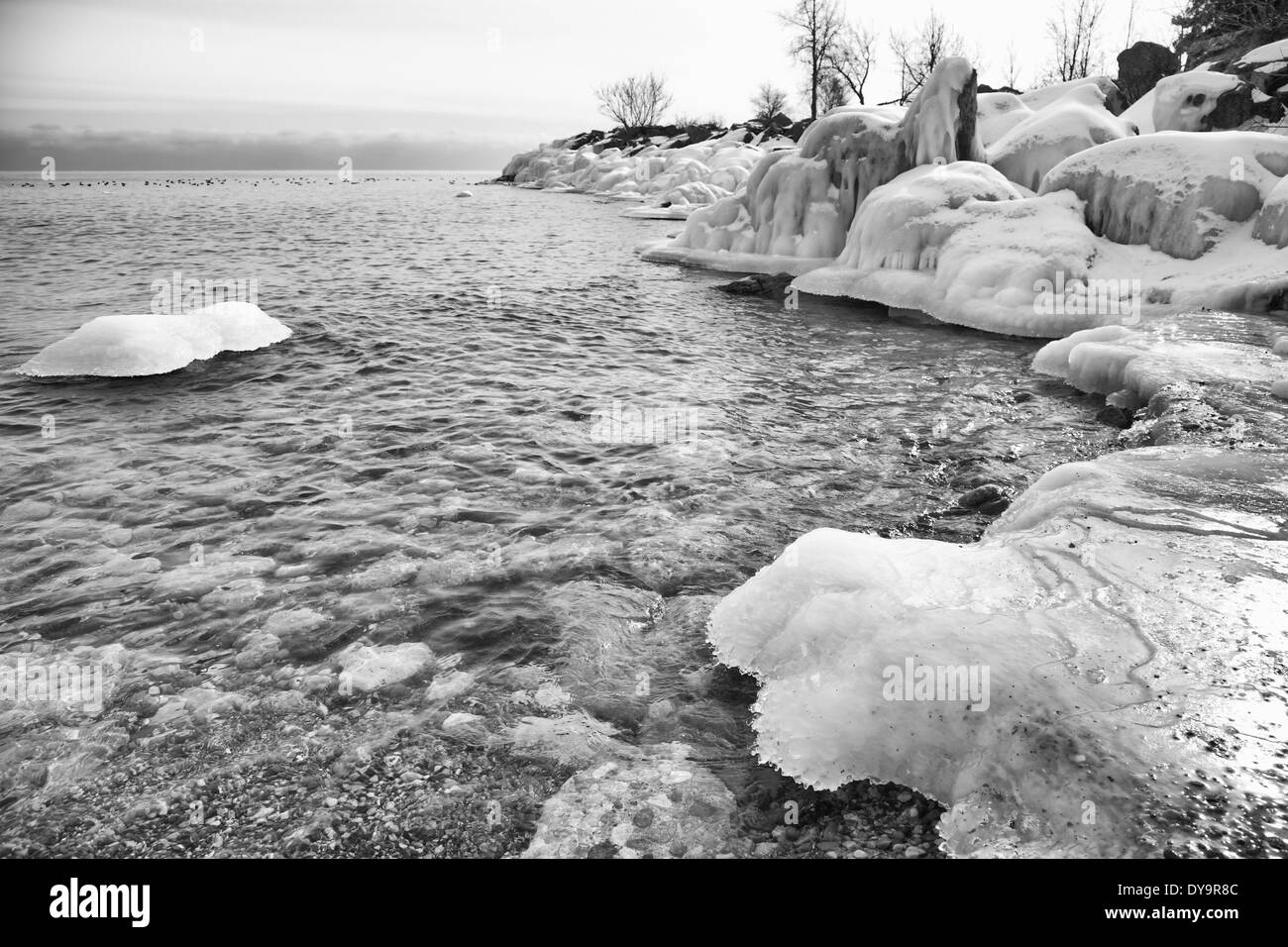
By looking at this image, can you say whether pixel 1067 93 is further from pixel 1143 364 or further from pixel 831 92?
pixel 831 92

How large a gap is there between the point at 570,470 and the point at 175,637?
13.9 ft

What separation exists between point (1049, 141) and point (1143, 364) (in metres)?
15.3

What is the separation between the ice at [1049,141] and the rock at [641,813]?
22.8m

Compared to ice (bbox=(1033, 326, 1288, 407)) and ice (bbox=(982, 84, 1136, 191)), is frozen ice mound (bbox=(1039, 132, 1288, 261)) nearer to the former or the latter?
ice (bbox=(1033, 326, 1288, 407))

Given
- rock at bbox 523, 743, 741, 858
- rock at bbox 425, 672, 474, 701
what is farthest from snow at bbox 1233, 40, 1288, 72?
rock at bbox 425, 672, 474, 701

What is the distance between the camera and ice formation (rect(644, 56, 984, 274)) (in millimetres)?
19656

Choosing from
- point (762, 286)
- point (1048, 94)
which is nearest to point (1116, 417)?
point (762, 286)

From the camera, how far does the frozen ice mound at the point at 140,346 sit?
11.3 meters

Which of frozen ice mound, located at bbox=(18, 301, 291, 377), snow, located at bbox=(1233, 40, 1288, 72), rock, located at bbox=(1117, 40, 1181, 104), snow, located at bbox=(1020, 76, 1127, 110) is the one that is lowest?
frozen ice mound, located at bbox=(18, 301, 291, 377)

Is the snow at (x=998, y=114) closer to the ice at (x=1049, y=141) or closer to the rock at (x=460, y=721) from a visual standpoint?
the ice at (x=1049, y=141)

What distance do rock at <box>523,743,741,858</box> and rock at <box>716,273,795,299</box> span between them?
54.5 ft

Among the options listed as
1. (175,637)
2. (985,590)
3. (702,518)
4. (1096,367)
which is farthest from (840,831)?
(1096,367)

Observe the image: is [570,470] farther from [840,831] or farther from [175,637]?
[840,831]

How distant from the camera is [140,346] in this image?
37.8 feet
